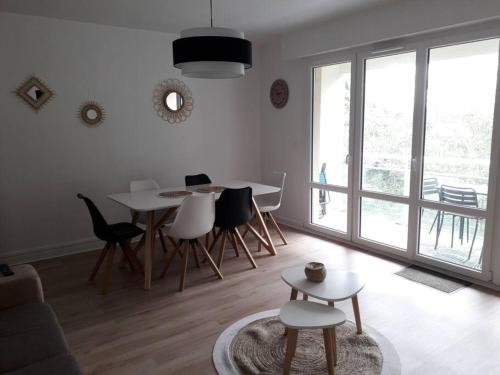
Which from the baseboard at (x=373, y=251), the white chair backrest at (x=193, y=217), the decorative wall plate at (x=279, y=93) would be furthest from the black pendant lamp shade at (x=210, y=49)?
the baseboard at (x=373, y=251)

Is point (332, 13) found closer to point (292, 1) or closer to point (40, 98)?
point (292, 1)

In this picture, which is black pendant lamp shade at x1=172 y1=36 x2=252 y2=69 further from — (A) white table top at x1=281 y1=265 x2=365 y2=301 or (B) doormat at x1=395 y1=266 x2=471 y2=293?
(B) doormat at x1=395 y1=266 x2=471 y2=293

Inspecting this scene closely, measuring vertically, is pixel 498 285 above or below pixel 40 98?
below

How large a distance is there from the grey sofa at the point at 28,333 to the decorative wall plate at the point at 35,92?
2180 mm

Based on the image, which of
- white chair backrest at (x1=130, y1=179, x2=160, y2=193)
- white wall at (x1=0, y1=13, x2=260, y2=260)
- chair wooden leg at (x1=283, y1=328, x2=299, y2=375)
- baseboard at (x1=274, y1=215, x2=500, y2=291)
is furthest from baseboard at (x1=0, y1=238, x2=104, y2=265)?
chair wooden leg at (x1=283, y1=328, x2=299, y2=375)

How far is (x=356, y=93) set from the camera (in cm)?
421

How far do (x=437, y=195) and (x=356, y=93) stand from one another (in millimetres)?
1402

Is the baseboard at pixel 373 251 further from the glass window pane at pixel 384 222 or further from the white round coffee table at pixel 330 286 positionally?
the white round coffee table at pixel 330 286


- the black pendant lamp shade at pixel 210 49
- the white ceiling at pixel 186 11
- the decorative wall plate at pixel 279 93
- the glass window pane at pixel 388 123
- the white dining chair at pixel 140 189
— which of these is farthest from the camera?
the decorative wall plate at pixel 279 93

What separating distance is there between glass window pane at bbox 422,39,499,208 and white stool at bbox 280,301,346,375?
206cm

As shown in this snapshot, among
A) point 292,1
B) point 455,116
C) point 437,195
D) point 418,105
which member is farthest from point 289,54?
point 437,195

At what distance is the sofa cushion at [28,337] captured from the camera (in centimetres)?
169

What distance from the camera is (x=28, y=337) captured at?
1.84 m

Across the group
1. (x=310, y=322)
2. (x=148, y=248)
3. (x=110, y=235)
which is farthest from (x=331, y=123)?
(x=310, y=322)
